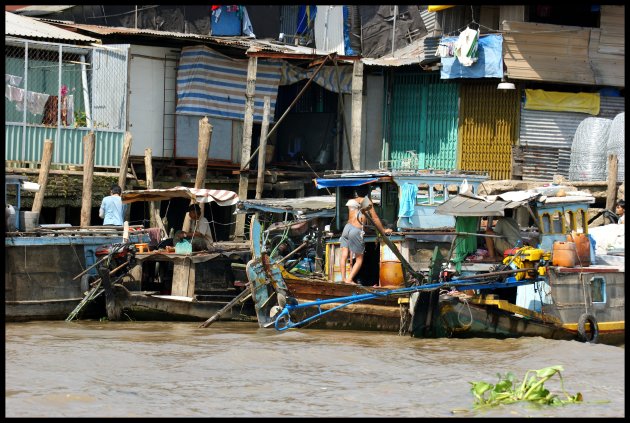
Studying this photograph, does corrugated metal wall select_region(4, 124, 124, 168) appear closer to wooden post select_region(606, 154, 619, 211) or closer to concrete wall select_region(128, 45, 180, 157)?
concrete wall select_region(128, 45, 180, 157)

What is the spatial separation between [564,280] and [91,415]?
7437 millimetres

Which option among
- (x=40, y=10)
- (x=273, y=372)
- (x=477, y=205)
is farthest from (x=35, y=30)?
(x=273, y=372)

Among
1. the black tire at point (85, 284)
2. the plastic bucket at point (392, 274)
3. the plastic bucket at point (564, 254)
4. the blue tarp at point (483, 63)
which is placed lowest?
the black tire at point (85, 284)

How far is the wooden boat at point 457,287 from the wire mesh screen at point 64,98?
5742mm

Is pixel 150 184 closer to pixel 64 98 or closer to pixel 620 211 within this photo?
pixel 64 98

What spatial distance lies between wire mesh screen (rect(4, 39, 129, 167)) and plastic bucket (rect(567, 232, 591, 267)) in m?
8.89

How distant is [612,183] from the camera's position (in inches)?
814

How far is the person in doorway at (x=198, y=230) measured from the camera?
56.5 feet

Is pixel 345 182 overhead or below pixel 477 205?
overhead

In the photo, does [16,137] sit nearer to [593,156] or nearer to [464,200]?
[464,200]

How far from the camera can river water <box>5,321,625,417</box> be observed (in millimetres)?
9742

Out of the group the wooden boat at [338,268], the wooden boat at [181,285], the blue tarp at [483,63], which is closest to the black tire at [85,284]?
A: the wooden boat at [181,285]

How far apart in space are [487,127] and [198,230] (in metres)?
8.35

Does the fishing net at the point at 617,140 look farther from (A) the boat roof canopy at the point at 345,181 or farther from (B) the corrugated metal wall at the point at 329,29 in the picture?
(A) the boat roof canopy at the point at 345,181
